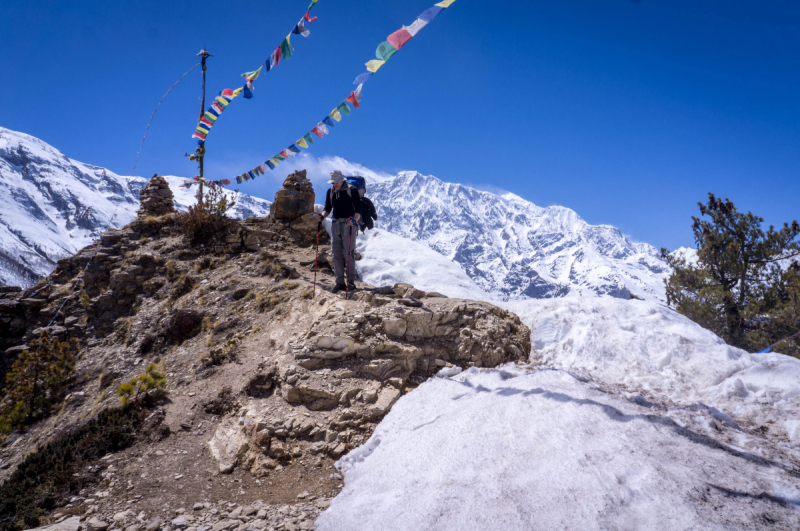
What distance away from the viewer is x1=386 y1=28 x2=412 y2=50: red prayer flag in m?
6.20

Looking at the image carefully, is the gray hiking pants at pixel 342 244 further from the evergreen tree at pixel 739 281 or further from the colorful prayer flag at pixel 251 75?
the evergreen tree at pixel 739 281

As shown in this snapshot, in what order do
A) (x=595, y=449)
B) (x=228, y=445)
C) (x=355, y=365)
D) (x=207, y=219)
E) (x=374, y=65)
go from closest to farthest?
(x=595, y=449) → (x=228, y=445) → (x=355, y=365) → (x=374, y=65) → (x=207, y=219)

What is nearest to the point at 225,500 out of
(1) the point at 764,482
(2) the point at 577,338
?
(1) the point at 764,482

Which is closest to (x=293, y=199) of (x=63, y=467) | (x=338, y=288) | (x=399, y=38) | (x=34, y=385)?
(x=338, y=288)

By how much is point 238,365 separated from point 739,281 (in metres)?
21.4

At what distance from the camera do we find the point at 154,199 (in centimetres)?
1399

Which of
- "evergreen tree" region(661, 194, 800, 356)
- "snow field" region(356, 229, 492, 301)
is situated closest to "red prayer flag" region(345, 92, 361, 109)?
"snow field" region(356, 229, 492, 301)

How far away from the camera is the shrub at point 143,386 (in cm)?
589

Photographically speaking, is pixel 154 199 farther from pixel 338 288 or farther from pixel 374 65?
pixel 374 65

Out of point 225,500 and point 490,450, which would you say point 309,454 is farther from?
point 490,450

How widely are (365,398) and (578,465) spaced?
2845mm

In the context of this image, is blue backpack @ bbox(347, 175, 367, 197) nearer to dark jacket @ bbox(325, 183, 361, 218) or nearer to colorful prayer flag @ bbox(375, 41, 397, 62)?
dark jacket @ bbox(325, 183, 361, 218)

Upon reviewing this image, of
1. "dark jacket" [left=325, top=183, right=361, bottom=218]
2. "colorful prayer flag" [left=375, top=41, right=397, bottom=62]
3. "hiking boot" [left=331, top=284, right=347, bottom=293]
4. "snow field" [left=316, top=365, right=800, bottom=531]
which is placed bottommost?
"snow field" [left=316, top=365, right=800, bottom=531]

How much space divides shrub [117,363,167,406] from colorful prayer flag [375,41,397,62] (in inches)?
267
